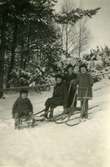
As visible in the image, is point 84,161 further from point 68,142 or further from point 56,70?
point 56,70

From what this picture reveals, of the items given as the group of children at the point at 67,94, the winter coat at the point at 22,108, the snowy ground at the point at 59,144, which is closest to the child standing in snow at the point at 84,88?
the group of children at the point at 67,94

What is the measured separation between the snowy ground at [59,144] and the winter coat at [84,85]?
580 millimetres

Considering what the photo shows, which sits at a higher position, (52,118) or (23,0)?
(23,0)

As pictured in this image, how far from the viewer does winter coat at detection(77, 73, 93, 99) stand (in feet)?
43.2

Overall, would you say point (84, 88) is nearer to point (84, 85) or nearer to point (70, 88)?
point (84, 85)

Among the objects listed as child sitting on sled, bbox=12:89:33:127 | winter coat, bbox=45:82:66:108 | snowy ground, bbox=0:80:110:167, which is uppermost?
winter coat, bbox=45:82:66:108

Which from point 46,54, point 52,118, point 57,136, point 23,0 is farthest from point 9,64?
point 57,136

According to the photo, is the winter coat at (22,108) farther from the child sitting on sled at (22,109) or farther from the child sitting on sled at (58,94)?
the child sitting on sled at (58,94)

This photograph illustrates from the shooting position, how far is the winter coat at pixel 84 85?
13.2 meters

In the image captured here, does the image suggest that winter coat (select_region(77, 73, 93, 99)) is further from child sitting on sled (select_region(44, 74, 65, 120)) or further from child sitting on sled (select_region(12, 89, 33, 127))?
child sitting on sled (select_region(12, 89, 33, 127))

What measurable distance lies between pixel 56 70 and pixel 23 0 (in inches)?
119

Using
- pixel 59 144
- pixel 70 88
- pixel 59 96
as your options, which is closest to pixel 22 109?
pixel 59 96

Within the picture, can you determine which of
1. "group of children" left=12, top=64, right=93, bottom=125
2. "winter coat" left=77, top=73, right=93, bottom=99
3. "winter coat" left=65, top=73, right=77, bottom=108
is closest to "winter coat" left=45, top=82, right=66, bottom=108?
"group of children" left=12, top=64, right=93, bottom=125

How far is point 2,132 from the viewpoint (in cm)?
1270
